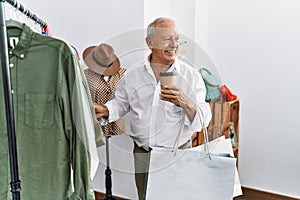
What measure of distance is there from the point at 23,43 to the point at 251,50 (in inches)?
65.1

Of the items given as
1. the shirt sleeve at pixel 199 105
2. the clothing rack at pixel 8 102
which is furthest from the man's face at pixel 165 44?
the clothing rack at pixel 8 102

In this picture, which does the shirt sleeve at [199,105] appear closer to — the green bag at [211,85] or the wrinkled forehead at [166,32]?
the green bag at [211,85]

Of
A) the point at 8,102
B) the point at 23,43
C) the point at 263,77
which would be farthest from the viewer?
the point at 263,77

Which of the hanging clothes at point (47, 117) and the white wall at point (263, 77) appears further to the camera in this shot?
the white wall at point (263, 77)

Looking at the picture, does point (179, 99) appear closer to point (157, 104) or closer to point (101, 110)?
point (157, 104)

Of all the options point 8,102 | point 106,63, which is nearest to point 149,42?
point 106,63

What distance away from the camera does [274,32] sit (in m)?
2.19

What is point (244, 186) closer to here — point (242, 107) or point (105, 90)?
point (242, 107)

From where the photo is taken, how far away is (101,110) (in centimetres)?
127

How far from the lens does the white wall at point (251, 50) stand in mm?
2133

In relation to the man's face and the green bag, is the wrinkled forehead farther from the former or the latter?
the green bag

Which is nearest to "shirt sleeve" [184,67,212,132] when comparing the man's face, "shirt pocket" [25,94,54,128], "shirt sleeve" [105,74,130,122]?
the man's face

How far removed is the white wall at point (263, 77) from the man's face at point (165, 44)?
1249mm

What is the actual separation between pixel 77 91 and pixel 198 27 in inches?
55.4
